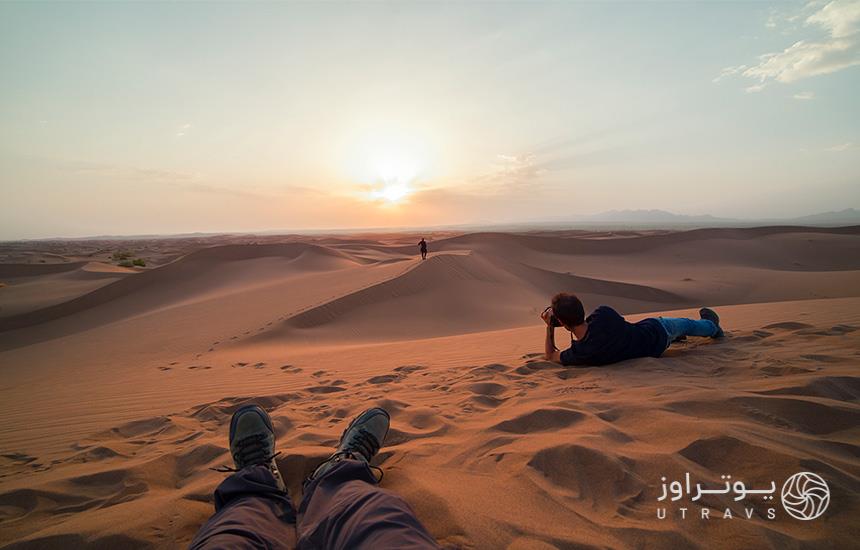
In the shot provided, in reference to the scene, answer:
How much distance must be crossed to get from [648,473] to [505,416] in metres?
1.11

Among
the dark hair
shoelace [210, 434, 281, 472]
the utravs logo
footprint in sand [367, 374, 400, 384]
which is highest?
the dark hair

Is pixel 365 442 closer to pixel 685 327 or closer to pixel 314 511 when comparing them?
pixel 314 511

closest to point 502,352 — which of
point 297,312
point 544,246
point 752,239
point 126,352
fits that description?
point 297,312

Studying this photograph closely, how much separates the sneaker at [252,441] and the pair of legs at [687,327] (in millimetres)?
3949

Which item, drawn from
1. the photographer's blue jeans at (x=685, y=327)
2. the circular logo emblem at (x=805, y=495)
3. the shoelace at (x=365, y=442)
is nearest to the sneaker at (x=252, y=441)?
the shoelace at (x=365, y=442)

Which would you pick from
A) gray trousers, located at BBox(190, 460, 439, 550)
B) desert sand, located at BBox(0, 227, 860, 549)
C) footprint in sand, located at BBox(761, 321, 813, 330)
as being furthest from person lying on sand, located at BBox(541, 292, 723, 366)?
gray trousers, located at BBox(190, 460, 439, 550)

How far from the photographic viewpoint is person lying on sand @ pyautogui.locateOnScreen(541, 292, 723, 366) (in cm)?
383

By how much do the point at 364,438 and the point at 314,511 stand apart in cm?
74

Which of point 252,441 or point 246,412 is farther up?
point 246,412

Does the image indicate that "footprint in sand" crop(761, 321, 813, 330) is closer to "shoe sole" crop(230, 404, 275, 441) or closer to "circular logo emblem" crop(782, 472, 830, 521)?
"circular logo emblem" crop(782, 472, 830, 521)

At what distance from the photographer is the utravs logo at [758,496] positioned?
171cm

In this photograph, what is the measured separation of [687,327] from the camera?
4.30m

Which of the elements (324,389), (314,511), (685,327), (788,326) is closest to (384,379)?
(324,389)

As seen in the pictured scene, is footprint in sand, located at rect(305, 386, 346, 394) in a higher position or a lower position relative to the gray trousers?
lower
